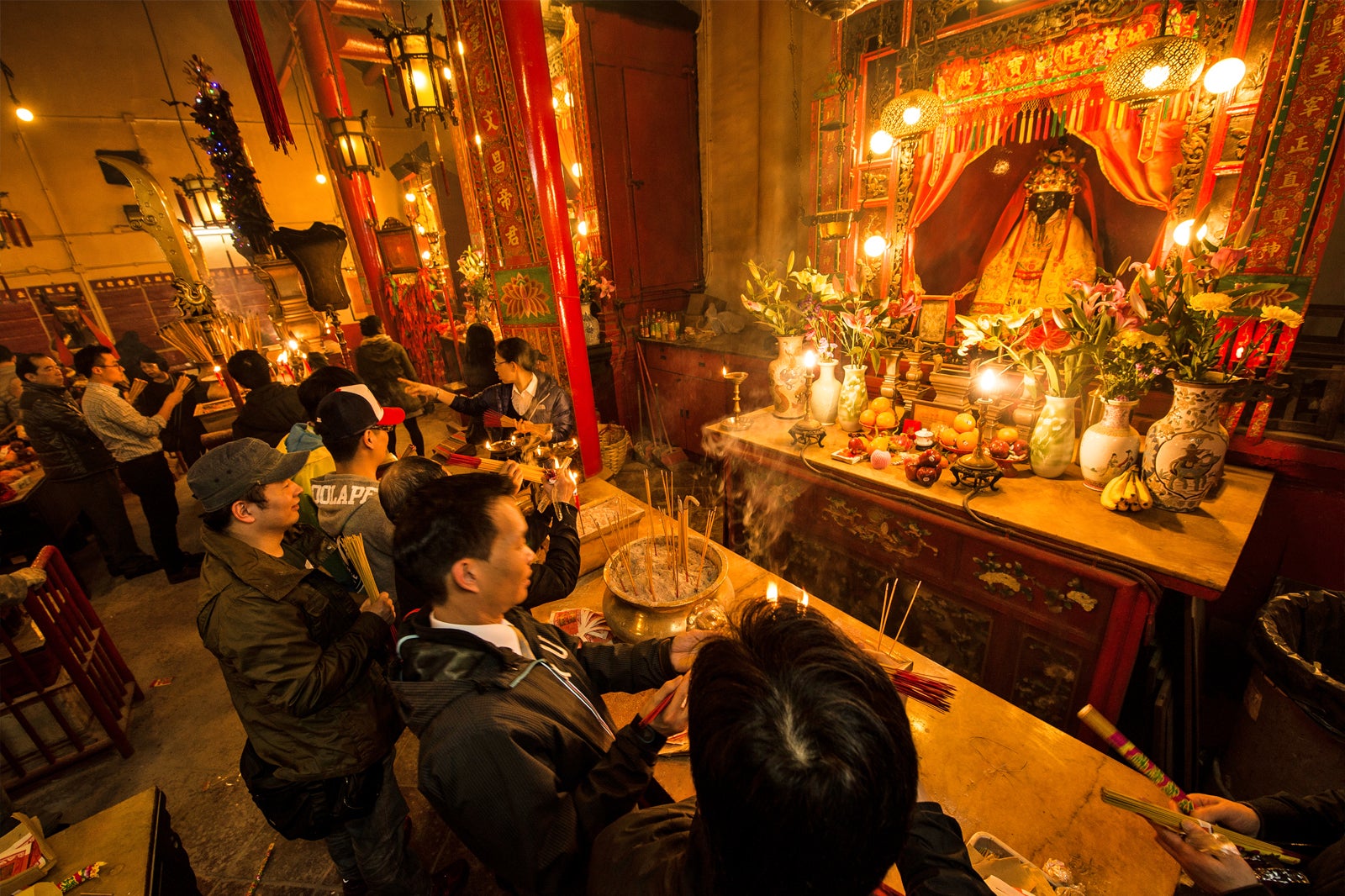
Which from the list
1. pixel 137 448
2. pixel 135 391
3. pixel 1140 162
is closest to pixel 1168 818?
pixel 1140 162

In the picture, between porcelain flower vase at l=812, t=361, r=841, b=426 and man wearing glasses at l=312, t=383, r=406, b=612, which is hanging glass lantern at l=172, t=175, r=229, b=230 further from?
porcelain flower vase at l=812, t=361, r=841, b=426

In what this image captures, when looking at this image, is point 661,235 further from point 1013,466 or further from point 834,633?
point 834,633

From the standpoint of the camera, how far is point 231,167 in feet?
23.9

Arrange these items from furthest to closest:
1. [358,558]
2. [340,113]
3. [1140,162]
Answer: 1. [340,113]
2. [1140,162]
3. [358,558]

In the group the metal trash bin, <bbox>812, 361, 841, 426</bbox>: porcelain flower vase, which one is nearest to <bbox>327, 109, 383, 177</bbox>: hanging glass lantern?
<bbox>812, 361, 841, 426</bbox>: porcelain flower vase

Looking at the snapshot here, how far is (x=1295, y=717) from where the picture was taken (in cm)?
192

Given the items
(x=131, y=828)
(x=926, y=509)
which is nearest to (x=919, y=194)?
(x=926, y=509)

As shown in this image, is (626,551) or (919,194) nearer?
(626,551)

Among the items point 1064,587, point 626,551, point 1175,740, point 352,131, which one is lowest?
point 1175,740

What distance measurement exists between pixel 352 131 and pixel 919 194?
6.58 meters

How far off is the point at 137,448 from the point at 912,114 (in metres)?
7.18

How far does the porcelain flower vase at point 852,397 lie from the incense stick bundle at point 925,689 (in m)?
2.10

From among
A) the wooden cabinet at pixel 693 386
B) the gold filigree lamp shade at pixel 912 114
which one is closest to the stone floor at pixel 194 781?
the wooden cabinet at pixel 693 386

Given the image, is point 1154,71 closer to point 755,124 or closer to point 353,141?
point 755,124
